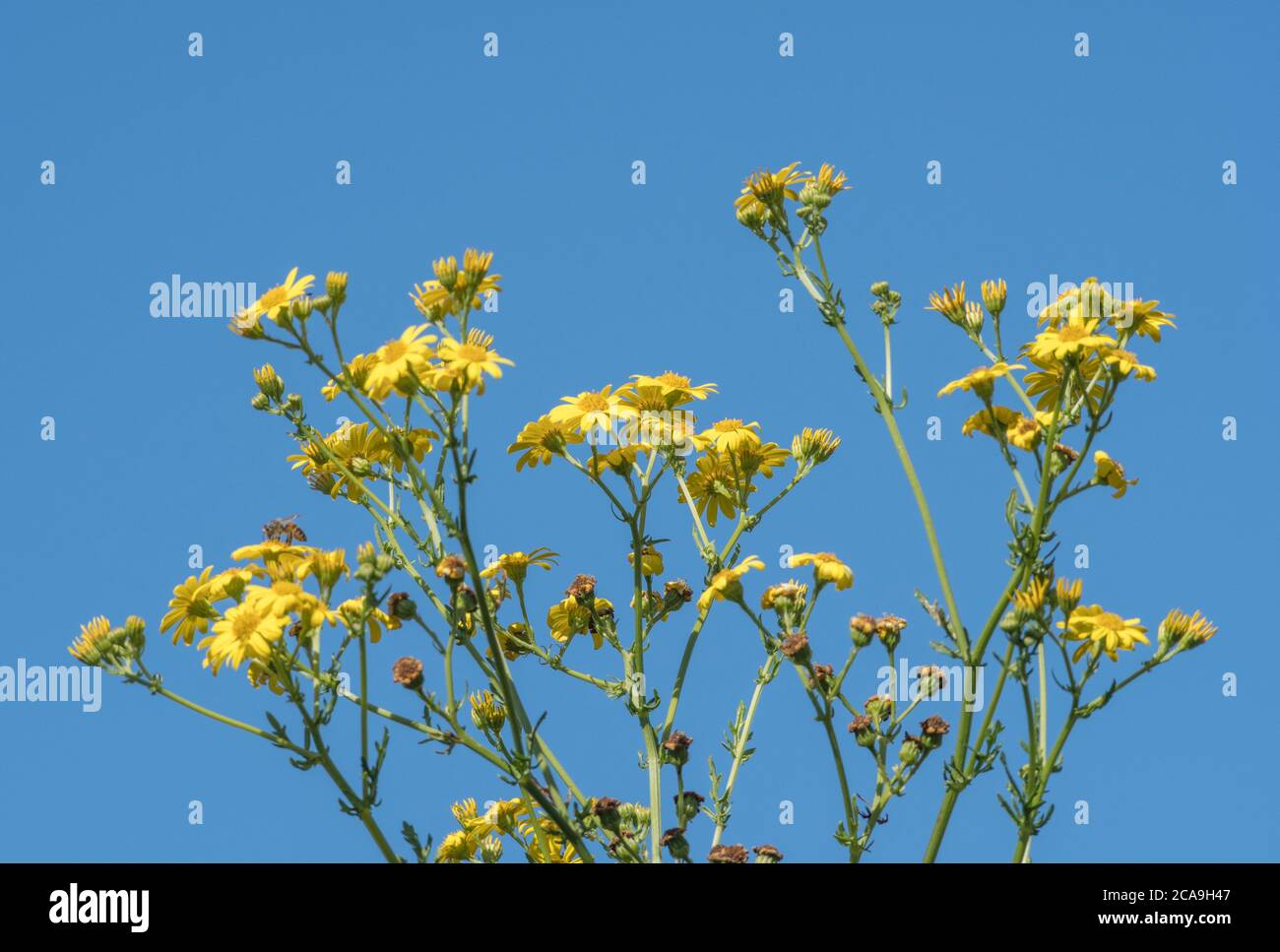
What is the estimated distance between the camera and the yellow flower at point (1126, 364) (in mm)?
5520

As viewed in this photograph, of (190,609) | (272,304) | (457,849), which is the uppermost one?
(272,304)

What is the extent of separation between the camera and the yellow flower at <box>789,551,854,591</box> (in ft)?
20.0

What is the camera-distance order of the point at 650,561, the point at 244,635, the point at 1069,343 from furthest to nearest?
the point at 650,561 → the point at 1069,343 → the point at 244,635

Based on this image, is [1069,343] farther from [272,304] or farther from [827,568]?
[272,304]

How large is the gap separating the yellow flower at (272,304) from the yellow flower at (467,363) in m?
0.77

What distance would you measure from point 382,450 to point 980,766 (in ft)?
8.14

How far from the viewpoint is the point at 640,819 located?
573 centimetres

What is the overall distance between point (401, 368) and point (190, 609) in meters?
1.28

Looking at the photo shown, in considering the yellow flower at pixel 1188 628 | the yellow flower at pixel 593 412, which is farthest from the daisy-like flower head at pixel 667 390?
the yellow flower at pixel 1188 628

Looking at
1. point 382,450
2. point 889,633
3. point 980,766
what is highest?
point 382,450

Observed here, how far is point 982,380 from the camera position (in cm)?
571

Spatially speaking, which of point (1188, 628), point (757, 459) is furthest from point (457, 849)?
point (1188, 628)

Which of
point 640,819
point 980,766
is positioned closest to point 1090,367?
point 980,766
